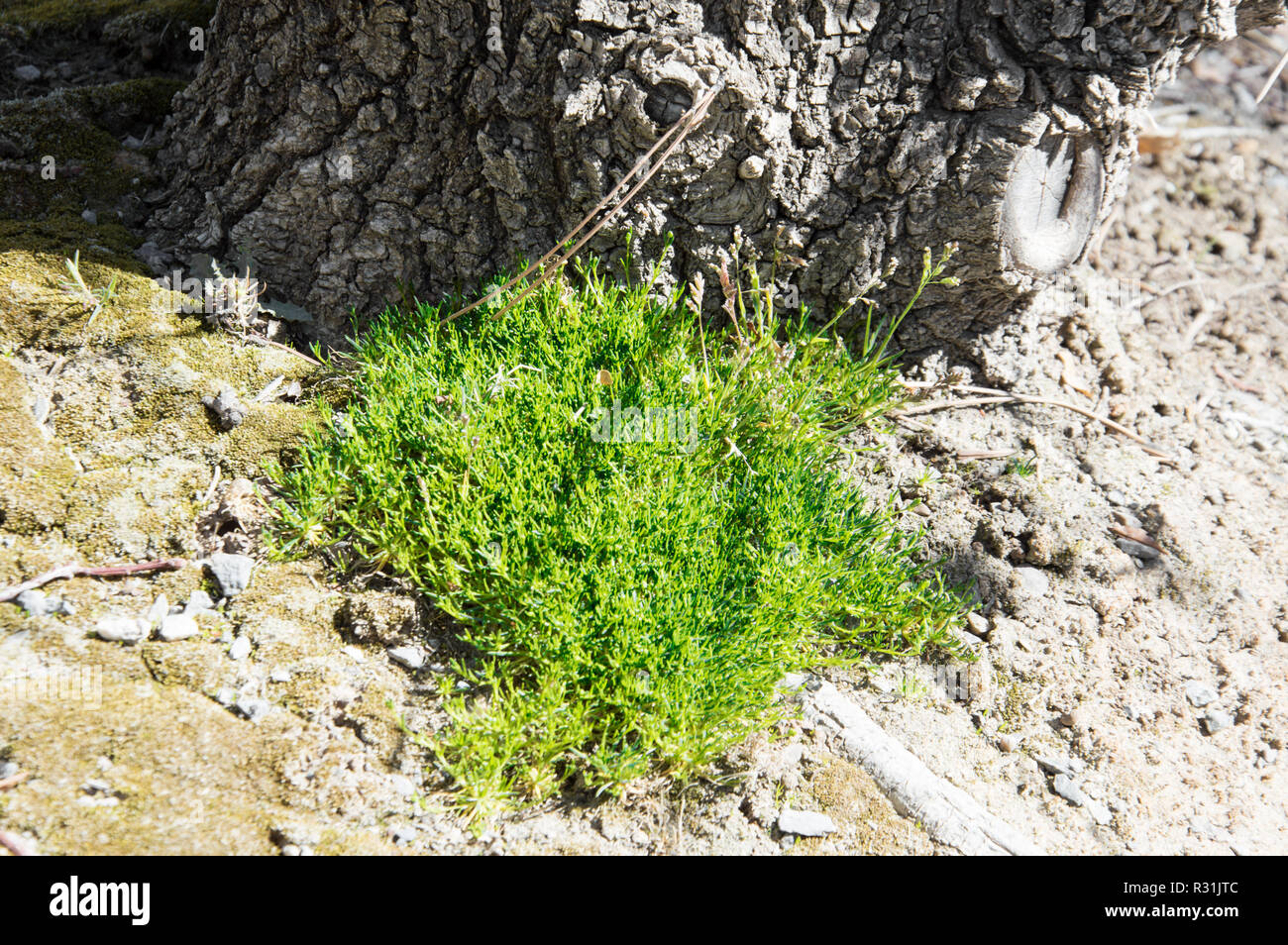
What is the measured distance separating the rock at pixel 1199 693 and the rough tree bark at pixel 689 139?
4.81 ft

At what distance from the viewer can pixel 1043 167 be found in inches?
117

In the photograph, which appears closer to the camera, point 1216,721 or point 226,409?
point 1216,721

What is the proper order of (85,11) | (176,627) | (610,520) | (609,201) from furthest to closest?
(85,11)
(609,201)
(610,520)
(176,627)

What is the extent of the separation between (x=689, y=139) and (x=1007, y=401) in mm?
1610

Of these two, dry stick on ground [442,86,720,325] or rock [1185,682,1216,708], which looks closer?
rock [1185,682,1216,708]

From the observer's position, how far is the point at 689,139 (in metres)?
2.88

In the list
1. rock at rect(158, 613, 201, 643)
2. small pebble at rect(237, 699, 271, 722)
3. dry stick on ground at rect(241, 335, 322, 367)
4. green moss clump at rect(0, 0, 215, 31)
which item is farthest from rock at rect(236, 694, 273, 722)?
green moss clump at rect(0, 0, 215, 31)

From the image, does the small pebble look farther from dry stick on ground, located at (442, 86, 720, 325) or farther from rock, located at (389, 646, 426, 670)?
dry stick on ground, located at (442, 86, 720, 325)

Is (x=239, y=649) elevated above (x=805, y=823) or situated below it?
above

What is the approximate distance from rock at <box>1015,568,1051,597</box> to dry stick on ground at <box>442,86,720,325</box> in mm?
1847

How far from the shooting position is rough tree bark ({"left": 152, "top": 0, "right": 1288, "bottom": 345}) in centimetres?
280

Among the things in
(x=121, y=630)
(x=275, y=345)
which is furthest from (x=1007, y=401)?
(x=121, y=630)

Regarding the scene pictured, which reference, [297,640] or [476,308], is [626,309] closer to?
[476,308]

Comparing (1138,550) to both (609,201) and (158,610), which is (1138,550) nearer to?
(609,201)
